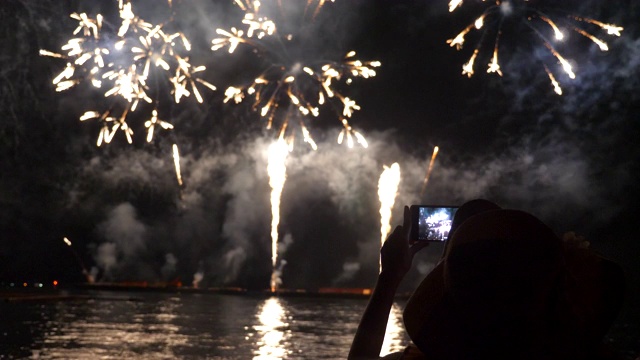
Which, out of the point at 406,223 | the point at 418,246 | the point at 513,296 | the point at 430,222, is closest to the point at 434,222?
the point at 430,222

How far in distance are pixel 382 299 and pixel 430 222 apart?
116 cm

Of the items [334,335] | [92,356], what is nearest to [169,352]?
[92,356]

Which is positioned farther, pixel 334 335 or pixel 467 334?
pixel 334 335

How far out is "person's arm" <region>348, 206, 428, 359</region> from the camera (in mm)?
2344

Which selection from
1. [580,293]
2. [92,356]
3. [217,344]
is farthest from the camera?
[217,344]

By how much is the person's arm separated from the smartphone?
78cm

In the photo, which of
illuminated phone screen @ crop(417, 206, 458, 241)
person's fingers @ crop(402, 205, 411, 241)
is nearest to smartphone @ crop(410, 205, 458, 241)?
illuminated phone screen @ crop(417, 206, 458, 241)

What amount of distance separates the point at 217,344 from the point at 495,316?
27.2 metres

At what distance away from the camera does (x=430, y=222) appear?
11.5 feet

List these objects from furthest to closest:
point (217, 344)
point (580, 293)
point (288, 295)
Result: point (288, 295)
point (217, 344)
point (580, 293)

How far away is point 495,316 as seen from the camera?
1779mm

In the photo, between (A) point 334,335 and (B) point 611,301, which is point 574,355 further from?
(A) point 334,335

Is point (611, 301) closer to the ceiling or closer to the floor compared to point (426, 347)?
closer to the ceiling

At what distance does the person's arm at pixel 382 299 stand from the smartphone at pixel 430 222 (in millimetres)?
776
